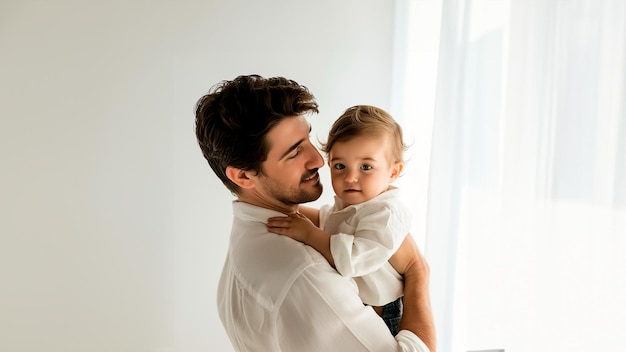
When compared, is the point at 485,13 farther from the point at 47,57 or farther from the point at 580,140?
the point at 47,57

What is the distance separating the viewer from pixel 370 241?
4.52ft

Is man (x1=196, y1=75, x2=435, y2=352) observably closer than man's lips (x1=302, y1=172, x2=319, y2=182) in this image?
Yes

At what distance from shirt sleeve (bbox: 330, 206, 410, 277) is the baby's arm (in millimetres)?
21

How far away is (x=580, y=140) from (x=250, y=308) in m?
0.95

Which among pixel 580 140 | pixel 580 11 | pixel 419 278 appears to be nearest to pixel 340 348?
pixel 419 278

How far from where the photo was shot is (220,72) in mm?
3123

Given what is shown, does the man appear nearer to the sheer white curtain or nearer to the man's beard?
the man's beard

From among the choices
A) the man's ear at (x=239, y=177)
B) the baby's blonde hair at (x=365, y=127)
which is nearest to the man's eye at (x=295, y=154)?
the man's ear at (x=239, y=177)

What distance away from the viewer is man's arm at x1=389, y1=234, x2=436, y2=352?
1290 mm

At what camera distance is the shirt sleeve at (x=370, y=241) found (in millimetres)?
1287

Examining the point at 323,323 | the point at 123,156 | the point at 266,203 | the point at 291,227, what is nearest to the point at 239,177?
the point at 266,203

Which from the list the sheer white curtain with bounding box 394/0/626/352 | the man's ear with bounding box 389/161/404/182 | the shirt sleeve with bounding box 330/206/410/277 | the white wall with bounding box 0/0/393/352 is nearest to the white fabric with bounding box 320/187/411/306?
the shirt sleeve with bounding box 330/206/410/277

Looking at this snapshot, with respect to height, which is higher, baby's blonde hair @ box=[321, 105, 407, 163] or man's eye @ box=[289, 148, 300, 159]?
baby's blonde hair @ box=[321, 105, 407, 163]

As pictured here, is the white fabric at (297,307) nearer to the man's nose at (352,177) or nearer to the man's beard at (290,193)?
the man's beard at (290,193)
